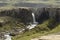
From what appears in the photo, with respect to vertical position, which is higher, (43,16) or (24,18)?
(43,16)

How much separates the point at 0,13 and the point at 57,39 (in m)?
29.6

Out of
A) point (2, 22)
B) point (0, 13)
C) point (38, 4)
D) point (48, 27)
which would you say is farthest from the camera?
point (38, 4)

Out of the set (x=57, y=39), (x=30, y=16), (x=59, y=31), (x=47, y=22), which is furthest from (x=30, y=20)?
(x=57, y=39)

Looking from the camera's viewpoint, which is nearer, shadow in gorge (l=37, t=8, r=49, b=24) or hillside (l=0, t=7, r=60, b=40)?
hillside (l=0, t=7, r=60, b=40)

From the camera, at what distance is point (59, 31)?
50.1 m

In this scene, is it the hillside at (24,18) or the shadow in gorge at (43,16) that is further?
the shadow in gorge at (43,16)

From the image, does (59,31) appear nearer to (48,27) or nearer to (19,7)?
(48,27)

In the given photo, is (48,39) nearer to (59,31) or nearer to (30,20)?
(59,31)

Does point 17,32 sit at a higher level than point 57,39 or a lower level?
lower

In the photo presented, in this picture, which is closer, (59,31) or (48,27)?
(59,31)

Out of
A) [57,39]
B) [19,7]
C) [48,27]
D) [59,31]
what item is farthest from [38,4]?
[57,39]

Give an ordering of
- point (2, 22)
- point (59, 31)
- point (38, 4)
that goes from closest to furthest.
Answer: point (59, 31) < point (2, 22) < point (38, 4)

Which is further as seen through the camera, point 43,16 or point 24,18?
point 24,18

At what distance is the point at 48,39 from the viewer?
144ft
